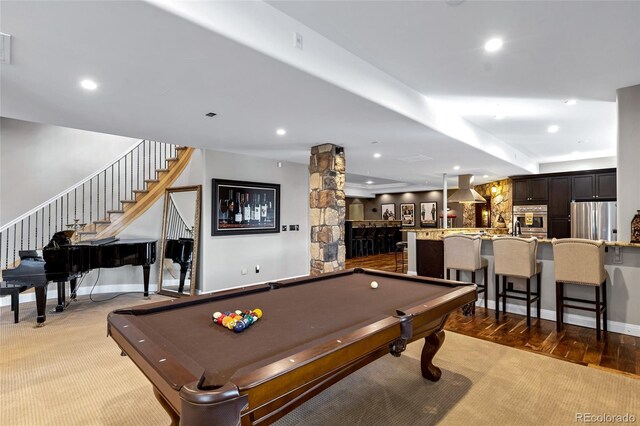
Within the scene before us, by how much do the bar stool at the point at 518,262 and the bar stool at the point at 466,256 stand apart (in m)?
0.27

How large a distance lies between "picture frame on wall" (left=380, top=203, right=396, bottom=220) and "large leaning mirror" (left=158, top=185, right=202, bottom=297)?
995 centimetres

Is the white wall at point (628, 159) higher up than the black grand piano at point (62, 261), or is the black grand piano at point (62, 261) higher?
the white wall at point (628, 159)

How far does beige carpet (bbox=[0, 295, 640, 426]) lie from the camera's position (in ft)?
6.80

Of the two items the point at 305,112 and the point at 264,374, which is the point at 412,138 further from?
the point at 264,374

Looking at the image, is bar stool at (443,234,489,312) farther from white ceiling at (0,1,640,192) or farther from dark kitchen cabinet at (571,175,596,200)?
dark kitchen cabinet at (571,175,596,200)

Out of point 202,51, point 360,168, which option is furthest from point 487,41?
point 360,168

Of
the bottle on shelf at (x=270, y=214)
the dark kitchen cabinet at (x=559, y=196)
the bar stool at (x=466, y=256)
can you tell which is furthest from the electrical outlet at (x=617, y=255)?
the bottle on shelf at (x=270, y=214)

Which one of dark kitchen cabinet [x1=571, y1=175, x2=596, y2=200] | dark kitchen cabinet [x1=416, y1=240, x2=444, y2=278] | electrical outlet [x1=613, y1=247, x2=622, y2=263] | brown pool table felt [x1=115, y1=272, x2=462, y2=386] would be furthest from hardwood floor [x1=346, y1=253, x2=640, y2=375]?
dark kitchen cabinet [x1=571, y1=175, x2=596, y2=200]

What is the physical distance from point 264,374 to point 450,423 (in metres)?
1.57

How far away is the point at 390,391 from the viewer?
239cm

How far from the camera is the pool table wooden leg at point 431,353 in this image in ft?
8.13

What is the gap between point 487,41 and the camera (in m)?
2.65

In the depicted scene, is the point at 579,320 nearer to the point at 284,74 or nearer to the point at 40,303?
the point at 284,74

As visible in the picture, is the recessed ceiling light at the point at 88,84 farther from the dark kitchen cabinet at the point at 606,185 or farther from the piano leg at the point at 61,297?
the dark kitchen cabinet at the point at 606,185
